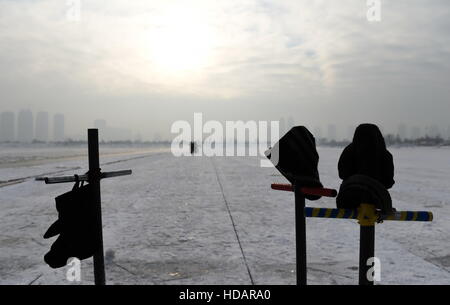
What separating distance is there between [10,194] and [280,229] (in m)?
9.21

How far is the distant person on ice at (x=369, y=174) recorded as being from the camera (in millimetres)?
2906

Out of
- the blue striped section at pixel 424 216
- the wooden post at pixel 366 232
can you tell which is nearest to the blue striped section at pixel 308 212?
the wooden post at pixel 366 232

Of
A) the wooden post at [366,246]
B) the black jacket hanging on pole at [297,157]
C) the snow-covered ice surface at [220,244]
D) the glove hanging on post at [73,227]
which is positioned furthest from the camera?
the snow-covered ice surface at [220,244]

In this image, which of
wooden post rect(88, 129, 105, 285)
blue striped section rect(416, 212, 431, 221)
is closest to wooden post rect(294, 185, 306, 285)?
blue striped section rect(416, 212, 431, 221)

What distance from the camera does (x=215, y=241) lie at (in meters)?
6.24

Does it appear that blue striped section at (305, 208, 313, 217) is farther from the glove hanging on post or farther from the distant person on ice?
the glove hanging on post

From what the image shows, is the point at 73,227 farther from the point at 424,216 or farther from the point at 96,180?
the point at 424,216

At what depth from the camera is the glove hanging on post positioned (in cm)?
335

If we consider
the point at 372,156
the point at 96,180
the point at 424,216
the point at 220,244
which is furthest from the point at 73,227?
the point at 220,244

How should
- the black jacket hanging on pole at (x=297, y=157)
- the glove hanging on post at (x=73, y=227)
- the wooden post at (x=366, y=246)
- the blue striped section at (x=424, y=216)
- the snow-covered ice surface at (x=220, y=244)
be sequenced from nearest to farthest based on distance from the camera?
the blue striped section at (x=424, y=216)
the wooden post at (x=366, y=246)
the black jacket hanging on pole at (x=297, y=157)
the glove hanging on post at (x=73, y=227)
the snow-covered ice surface at (x=220, y=244)

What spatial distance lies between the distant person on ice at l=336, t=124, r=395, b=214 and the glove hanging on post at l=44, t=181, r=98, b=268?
216 centimetres

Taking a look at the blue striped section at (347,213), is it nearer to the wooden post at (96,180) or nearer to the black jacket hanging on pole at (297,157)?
the black jacket hanging on pole at (297,157)

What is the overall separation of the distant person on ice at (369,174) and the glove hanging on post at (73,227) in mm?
2163
